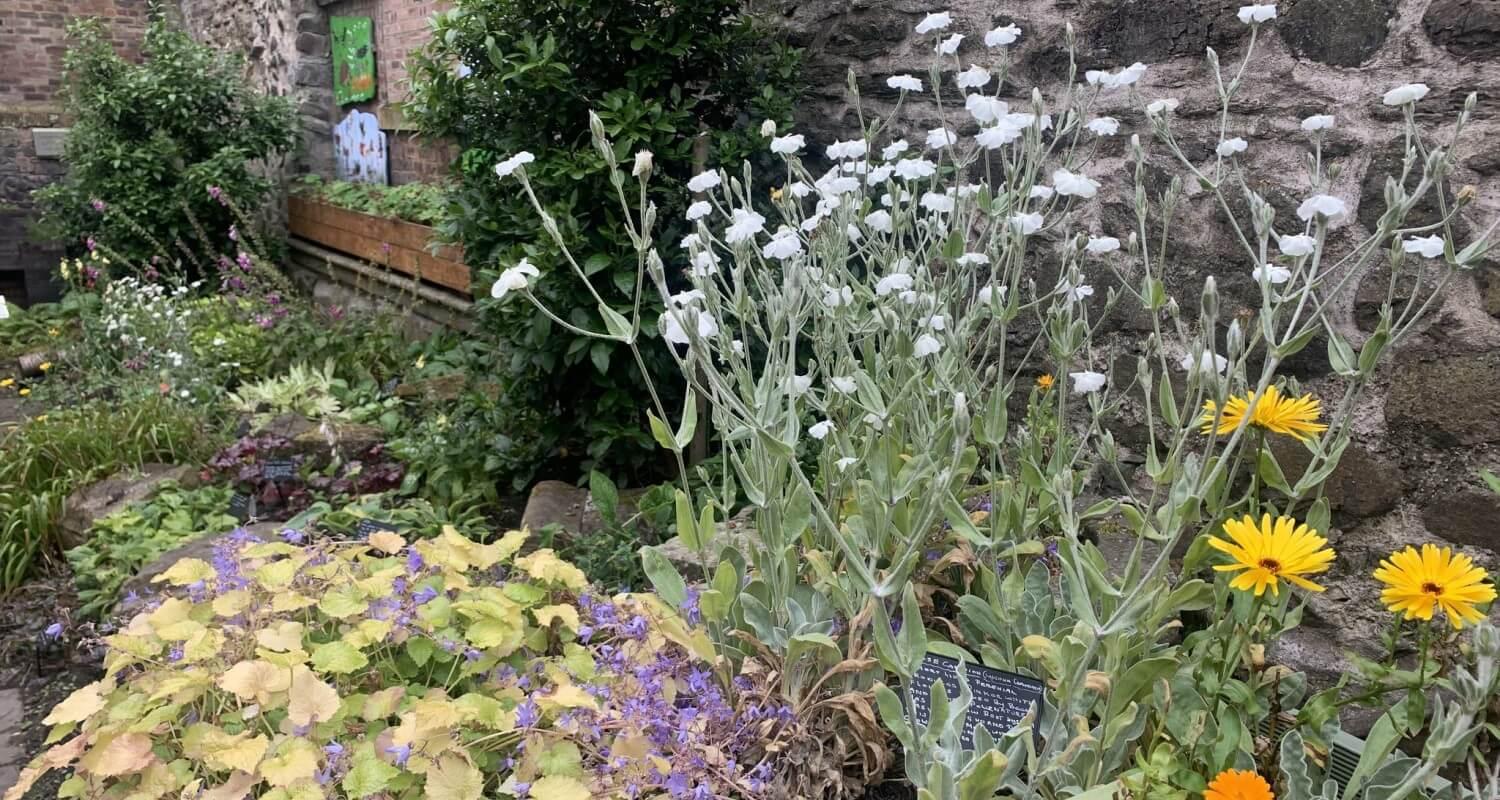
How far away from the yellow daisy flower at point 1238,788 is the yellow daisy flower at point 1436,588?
0.29 m

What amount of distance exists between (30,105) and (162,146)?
13.3 ft

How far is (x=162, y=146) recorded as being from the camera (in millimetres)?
6992

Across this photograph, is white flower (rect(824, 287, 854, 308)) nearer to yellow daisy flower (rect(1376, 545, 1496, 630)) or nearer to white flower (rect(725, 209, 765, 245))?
white flower (rect(725, 209, 765, 245))

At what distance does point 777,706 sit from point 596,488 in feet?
4.75

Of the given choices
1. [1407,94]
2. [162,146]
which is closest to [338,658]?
[1407,94]

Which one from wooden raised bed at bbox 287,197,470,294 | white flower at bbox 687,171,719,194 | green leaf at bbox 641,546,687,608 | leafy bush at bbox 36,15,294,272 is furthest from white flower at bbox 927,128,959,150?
leafy bush at bbox 36,15,294,272

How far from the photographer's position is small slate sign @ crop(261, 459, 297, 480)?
3.79 m

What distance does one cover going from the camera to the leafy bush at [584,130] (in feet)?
10.4

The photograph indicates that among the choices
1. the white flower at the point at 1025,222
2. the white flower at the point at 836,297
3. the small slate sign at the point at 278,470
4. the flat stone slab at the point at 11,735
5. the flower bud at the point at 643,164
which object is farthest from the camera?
the small slate sign at the point at 278,470

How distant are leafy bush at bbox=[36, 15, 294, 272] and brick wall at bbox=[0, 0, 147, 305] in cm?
150

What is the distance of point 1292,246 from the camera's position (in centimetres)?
130

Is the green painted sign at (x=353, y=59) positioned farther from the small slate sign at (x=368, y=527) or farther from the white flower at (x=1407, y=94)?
the white flower at (x=1407, y=94)

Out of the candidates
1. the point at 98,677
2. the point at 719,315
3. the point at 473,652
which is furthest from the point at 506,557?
the point at 98,677

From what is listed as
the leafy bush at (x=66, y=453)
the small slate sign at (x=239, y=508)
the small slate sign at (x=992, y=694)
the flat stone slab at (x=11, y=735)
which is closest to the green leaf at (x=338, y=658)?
the small slate sign at (x=992, y=694)
